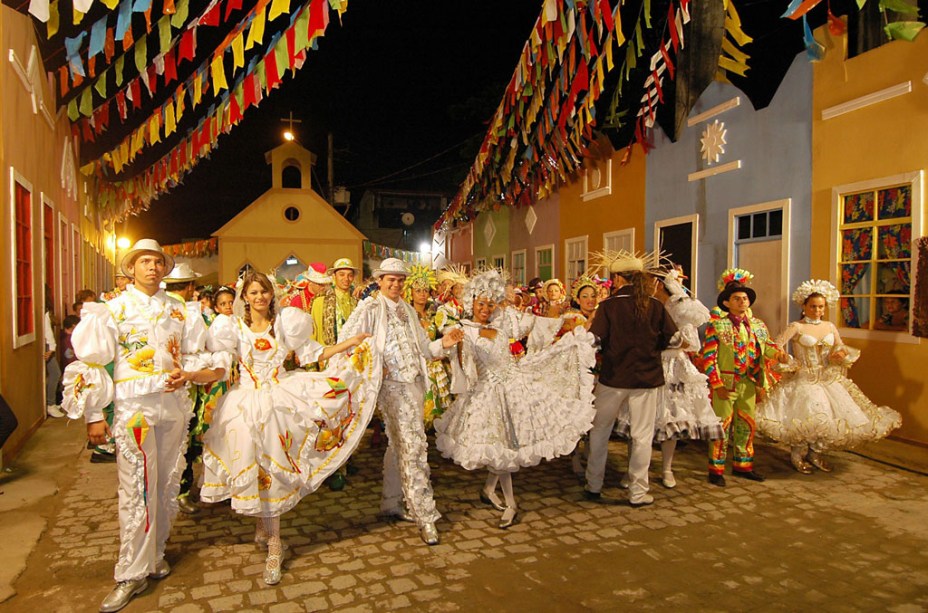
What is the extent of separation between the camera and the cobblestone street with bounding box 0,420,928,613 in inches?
140

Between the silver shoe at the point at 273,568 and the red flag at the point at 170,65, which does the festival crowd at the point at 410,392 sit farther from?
the red flag at the point at 170,65

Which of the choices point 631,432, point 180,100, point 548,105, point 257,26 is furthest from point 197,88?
point 631,432

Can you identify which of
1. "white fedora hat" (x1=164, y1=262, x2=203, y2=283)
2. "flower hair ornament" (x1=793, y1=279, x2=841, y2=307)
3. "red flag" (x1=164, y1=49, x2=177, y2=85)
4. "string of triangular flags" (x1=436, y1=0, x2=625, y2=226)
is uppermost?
"string of triangular flags" (x1=436, y1=0, x2=625, y2=226)

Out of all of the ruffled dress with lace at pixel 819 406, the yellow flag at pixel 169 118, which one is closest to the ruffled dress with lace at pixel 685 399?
the ruffled dress with lace at pixel 819 406

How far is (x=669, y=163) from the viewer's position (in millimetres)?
10773

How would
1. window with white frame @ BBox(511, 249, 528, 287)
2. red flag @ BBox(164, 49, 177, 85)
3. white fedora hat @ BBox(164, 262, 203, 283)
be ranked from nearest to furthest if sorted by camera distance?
1. white fedora hat @ BBox(164, 262, 203, 283)
2. red flag @ BBox(164, 49, 177, 85)
3. window with white frame @ BBox(511, 249, 528, 287)

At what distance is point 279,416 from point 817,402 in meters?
4.90

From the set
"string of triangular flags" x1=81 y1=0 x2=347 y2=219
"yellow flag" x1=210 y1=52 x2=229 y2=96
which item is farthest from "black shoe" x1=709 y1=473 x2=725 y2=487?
"yellow flag" x1=210 y1=52 x2=229 y2=96

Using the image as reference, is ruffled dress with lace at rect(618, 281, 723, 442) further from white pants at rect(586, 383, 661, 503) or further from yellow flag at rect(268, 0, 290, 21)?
yellow flag at rect(268, 0, 290, 21)

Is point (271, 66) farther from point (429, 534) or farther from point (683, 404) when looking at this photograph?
point (683, 404)

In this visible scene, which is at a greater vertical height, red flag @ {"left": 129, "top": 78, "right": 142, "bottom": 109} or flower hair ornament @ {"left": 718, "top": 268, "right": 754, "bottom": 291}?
red flag @ {"left": 129, "top": 78, "right": 142, "bottom": 109}

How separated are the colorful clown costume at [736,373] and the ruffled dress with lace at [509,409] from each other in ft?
4.61

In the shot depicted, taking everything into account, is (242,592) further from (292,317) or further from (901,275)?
(901,275)

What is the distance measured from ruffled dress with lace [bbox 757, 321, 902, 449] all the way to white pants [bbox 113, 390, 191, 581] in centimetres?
521
